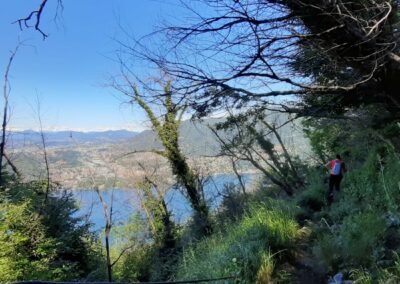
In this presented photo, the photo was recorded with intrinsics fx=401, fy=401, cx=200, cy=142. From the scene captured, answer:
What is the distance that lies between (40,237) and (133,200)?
1253 cm

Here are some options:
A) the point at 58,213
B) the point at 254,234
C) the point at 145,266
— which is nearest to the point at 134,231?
the point at 145,266

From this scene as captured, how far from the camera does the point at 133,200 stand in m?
24.1

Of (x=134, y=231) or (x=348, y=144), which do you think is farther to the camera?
(x=134, y=231)

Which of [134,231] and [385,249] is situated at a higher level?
[385,249]

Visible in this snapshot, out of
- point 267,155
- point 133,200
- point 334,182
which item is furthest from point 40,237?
point 133,200

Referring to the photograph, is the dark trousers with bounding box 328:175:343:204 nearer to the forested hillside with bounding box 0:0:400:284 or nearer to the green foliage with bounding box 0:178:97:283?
the forested hillside with bounding box 0:0:400:284

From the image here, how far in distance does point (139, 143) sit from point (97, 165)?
2986 millimetres

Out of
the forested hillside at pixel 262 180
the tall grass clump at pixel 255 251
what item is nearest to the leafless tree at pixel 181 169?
the forested hillside at pixel 262 180

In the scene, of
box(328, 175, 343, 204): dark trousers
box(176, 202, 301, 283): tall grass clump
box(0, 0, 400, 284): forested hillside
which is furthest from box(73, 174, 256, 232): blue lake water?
box(176, 202, 301, 283): tall grass clump

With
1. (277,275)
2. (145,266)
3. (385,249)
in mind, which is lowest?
(145,266)

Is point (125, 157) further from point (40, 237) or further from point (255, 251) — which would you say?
point (255, 251)

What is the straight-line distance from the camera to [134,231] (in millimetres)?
23234

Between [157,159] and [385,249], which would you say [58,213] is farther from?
[385,249]

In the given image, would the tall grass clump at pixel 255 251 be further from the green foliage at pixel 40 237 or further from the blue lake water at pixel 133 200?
the blue lake water at pixel 133 200
